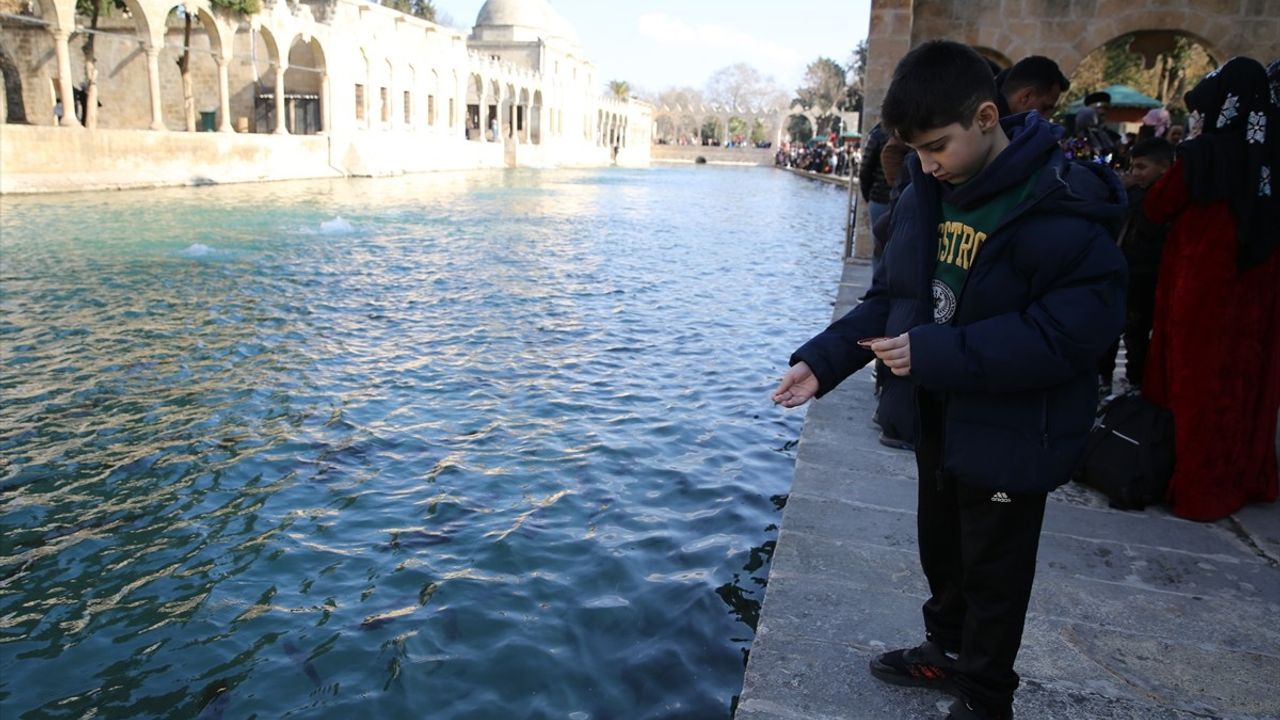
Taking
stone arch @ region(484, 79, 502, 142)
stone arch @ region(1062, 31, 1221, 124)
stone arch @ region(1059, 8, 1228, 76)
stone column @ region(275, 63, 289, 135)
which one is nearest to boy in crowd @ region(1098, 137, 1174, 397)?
stone arch @ region(1059, 8, 1228, 76)

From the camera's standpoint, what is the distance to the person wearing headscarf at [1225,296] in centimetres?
348

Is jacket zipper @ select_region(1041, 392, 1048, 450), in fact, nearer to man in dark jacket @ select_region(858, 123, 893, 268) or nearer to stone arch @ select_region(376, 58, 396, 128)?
man in dark jacket @ select_region(858, 123, 893, 268)

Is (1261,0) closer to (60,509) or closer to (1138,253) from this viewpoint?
(1138,253)

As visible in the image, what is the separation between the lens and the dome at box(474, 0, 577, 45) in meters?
64.1

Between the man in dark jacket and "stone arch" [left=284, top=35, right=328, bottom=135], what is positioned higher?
"stone arch" [left=284, top=35, right=328, bottom=135]

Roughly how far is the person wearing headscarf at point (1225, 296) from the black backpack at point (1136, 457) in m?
0.05

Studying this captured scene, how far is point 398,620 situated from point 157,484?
1907mm

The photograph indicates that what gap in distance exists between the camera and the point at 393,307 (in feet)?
30.8

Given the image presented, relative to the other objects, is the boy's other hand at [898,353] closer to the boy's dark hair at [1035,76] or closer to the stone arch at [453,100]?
the boy's dark hair at [1035,76]

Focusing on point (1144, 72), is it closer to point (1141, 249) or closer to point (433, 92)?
point (1141, 249)

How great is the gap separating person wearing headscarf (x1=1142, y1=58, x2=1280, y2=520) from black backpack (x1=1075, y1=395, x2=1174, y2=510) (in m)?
0.05

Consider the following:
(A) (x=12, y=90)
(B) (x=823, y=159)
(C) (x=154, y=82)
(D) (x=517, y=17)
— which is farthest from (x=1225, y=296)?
(D) (x=517, y=17)

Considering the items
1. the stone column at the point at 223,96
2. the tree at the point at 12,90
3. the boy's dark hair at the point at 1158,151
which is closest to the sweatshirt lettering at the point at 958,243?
the boy's dark hair at the point at 1158,151

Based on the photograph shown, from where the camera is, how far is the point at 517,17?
6431cm
